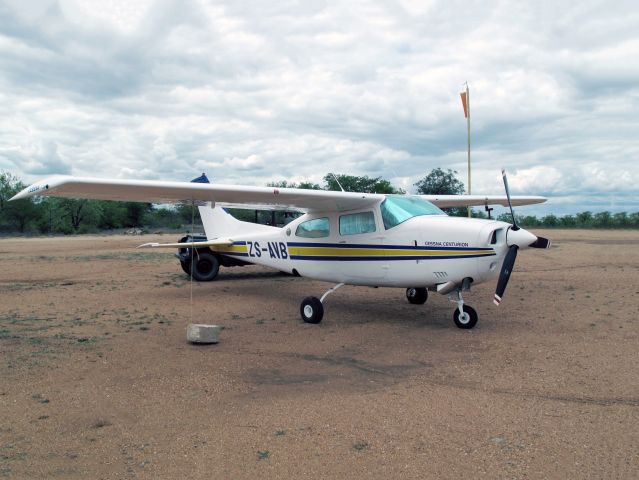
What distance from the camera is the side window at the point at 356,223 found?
9312mm

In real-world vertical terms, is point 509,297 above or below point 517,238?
below

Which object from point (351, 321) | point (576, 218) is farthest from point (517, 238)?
point (576, 218)

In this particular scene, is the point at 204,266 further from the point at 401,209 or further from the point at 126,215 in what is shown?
the point at 126,215

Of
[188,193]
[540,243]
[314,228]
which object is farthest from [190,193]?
[540,243]

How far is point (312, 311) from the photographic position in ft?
29.8

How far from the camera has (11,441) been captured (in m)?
4.01

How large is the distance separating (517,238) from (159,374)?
5366 mm

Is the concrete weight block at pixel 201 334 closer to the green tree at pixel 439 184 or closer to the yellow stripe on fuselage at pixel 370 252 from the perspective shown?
the yellow stripe on fuselage at pixel 370 252

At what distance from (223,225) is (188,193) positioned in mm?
5982

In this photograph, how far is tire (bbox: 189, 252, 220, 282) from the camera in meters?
14.8

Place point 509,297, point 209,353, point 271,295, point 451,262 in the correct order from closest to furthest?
1. point 209,353
2. point 451,262
3. point 509,297
4. point 271,295

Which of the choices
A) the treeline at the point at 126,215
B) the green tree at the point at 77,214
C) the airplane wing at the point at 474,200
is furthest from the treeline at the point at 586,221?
the green tree at the point at 77,214

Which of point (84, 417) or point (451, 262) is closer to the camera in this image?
point (84, 417)

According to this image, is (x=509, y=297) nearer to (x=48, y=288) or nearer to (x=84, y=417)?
(x=84, y=417)
